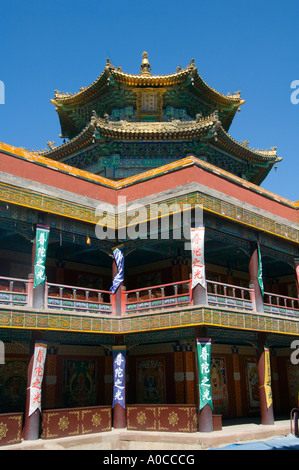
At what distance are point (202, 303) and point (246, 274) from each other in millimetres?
9618

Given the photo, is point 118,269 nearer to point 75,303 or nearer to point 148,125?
point 75,303

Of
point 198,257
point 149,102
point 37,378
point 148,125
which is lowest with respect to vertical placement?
point 37,378

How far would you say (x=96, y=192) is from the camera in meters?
17.8

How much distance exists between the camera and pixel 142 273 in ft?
72.0

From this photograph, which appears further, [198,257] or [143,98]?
[143,98]

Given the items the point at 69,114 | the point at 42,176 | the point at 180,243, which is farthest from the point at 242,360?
the point at 69,114

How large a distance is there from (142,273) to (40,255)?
7480 millimetres

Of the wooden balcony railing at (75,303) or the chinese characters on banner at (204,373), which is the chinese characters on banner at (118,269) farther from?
the chinese characters on banner at (204,373)

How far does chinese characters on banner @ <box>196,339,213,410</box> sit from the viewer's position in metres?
14.7

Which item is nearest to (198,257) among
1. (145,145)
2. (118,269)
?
(118,269)

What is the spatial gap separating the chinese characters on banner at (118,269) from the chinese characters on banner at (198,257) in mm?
3175

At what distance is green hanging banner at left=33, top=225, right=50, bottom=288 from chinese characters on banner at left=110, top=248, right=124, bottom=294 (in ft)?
10.1

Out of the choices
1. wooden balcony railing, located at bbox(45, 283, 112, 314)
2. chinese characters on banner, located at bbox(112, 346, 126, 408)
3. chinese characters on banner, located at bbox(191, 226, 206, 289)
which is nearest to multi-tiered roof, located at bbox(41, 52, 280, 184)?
wooden balcony railing, located at bbox(45, 283, 112, 314)

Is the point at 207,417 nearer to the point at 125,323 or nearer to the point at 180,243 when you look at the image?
the point at 125,323
